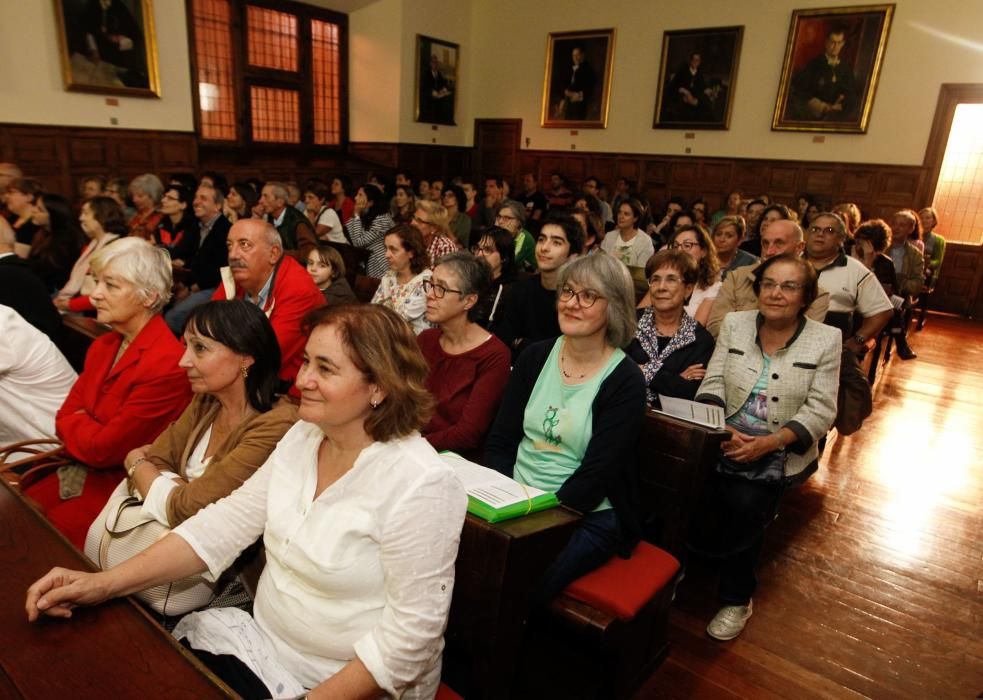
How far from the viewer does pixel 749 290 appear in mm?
3760

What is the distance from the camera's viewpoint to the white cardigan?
4.32 feet

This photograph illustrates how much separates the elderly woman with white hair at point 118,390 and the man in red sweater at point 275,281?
749mm

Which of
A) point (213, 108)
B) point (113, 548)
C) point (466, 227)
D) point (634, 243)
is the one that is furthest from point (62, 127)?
point (113, 548)

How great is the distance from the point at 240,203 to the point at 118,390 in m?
5.21

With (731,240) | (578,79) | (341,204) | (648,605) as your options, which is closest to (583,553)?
(648,605)

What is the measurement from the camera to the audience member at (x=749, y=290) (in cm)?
355

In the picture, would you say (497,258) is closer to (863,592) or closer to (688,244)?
(688,244)

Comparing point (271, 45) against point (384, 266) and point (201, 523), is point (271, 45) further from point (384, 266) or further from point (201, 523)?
point (201, 523)

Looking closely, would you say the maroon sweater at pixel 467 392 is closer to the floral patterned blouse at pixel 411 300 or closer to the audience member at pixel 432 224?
the floral patterned blouse at pixel 411 300

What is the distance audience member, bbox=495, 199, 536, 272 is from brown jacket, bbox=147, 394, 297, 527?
11.0ft

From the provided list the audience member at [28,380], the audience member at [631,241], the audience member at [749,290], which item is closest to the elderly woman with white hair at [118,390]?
the audience member at [28,380]

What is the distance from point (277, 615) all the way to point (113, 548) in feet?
2.37

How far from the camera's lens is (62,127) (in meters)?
8.70

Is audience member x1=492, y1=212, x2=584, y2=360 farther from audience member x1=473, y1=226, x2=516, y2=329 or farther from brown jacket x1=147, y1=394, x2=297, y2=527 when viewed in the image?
brown jacket x1=147, y1=394, x2=297, y2=527
